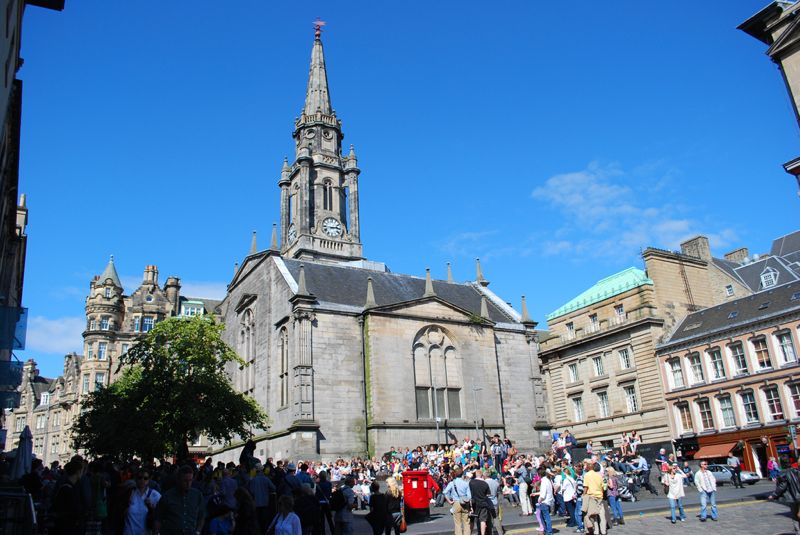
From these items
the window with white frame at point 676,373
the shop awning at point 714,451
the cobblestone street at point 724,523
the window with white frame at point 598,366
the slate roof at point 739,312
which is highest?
the slate roof at point 739,312

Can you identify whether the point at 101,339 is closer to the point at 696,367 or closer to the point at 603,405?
the point at 603,405

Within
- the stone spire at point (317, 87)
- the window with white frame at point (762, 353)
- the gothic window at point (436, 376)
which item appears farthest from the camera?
the stone spire at point (317, 87)

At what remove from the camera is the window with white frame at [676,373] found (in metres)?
44.4

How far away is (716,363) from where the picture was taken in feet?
139

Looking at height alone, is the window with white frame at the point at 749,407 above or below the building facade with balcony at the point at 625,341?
below

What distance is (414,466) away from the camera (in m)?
28.2

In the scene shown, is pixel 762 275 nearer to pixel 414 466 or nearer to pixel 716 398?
pixel 716 398

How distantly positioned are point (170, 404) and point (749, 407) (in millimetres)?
33610

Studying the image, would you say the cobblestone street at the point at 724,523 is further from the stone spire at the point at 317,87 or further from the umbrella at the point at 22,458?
the stone spire at the point at 317,87

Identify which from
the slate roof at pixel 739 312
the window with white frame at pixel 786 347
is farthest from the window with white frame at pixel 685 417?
the window with white frame at pixel 786 347

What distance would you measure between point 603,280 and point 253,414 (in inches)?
1322

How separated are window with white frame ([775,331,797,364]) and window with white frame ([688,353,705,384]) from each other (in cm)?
547

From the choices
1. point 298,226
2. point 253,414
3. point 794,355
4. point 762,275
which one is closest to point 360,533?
point 253,414

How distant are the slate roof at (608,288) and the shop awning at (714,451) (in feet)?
41.0
